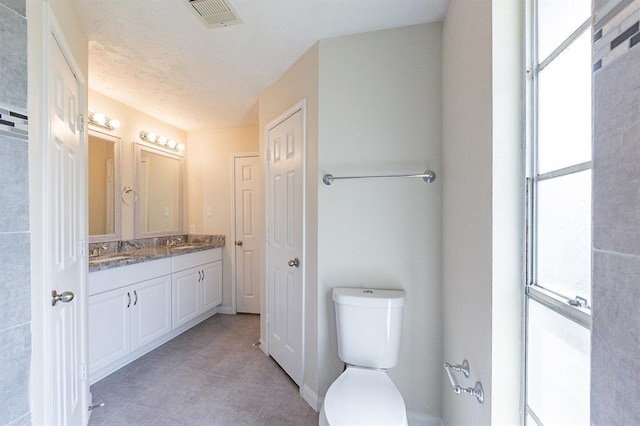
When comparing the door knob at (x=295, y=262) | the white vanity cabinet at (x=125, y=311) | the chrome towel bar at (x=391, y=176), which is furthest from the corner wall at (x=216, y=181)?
the chrome towel bar at (x=391, y=176)

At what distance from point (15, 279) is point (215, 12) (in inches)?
57.4

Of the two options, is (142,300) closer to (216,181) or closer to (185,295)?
(185,295)

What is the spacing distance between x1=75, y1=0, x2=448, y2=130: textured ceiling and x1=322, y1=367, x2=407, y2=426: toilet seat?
1.84 m

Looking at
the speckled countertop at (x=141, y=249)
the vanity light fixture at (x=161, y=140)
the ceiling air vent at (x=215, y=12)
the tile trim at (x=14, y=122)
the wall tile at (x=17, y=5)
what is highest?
the ceiling air vent at (x=215, y=12)

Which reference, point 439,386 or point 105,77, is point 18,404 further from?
point 105,77

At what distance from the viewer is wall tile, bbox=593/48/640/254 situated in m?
0.35

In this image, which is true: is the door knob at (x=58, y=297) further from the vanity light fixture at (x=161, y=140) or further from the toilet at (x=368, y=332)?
the vanity light fixture at (x=161, y=140)

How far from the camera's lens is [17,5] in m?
0.95

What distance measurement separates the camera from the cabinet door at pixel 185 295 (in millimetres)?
2875

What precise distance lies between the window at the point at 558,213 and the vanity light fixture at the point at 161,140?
131 inches

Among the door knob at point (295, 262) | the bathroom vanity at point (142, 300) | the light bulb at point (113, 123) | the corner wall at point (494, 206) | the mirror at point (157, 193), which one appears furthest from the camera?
the mirror at point (157, 193)

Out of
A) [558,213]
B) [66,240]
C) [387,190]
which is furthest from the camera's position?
[387,190]

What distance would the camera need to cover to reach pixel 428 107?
5.34 ft

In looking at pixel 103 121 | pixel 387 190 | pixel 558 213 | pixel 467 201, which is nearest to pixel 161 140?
pixel 103 121
